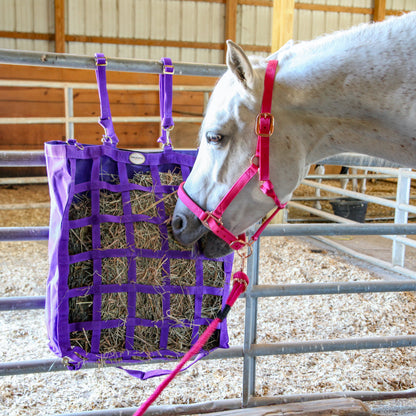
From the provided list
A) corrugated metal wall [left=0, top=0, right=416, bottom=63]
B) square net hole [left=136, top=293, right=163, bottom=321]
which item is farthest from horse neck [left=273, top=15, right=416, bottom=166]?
corrugated metal wall [left=0, top=0, right=416, bottom=63]

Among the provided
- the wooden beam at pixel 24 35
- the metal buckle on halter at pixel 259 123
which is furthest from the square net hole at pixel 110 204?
the wooden beam at pixel 24 35

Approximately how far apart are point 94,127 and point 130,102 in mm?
858

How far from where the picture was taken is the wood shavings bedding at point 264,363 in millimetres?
2058

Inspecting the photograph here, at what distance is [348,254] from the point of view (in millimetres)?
4996

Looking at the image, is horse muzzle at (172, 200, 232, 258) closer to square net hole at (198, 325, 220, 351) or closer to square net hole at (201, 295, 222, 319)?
square net hole at (201, 295, 222, 319)

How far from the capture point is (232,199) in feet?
4.42

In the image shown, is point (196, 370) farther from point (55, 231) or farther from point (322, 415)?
point (55, 231)

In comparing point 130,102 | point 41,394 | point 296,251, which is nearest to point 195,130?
point 130,102

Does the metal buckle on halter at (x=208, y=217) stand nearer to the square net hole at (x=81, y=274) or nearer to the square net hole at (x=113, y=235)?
the square net hole at (x=113, y=235)

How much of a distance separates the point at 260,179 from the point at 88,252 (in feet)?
1.89

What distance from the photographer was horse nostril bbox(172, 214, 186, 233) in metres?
1.39

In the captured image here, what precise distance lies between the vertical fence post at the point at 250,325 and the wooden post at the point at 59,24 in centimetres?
952

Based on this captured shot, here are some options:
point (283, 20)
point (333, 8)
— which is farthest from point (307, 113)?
point (333, 8)

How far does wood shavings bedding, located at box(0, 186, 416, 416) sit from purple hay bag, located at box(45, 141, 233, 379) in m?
0.71
